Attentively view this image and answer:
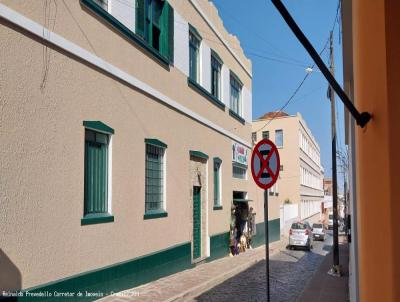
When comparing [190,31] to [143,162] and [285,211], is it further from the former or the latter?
[285,211]

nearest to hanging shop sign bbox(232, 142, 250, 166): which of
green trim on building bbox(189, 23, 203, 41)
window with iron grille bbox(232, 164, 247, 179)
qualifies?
window with iron grille bbox(232, 164, 247, 179)

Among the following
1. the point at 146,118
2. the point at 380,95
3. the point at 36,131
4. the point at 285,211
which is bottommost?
the point at 285,211

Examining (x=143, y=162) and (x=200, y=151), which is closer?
(x=143, y=162)

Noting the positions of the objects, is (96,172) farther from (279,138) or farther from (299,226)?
(279,138)

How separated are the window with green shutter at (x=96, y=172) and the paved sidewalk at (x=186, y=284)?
5.93ft

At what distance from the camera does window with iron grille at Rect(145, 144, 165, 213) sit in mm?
11047

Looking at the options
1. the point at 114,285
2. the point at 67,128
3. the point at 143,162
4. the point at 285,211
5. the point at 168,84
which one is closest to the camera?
the point at 67,128

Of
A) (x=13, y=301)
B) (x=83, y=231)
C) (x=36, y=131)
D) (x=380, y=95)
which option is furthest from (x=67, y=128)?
(x=380, y=95)

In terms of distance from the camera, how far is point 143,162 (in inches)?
416

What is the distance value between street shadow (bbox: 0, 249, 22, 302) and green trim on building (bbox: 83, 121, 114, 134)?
2869mm

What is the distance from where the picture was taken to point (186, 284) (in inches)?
425

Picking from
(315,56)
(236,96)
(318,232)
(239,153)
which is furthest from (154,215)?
(318,232)

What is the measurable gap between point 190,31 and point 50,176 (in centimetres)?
880

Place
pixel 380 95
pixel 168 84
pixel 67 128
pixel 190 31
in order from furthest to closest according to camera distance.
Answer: pixel 190 31, pixel 168 84, pixel 67 128, pixel 380 95
